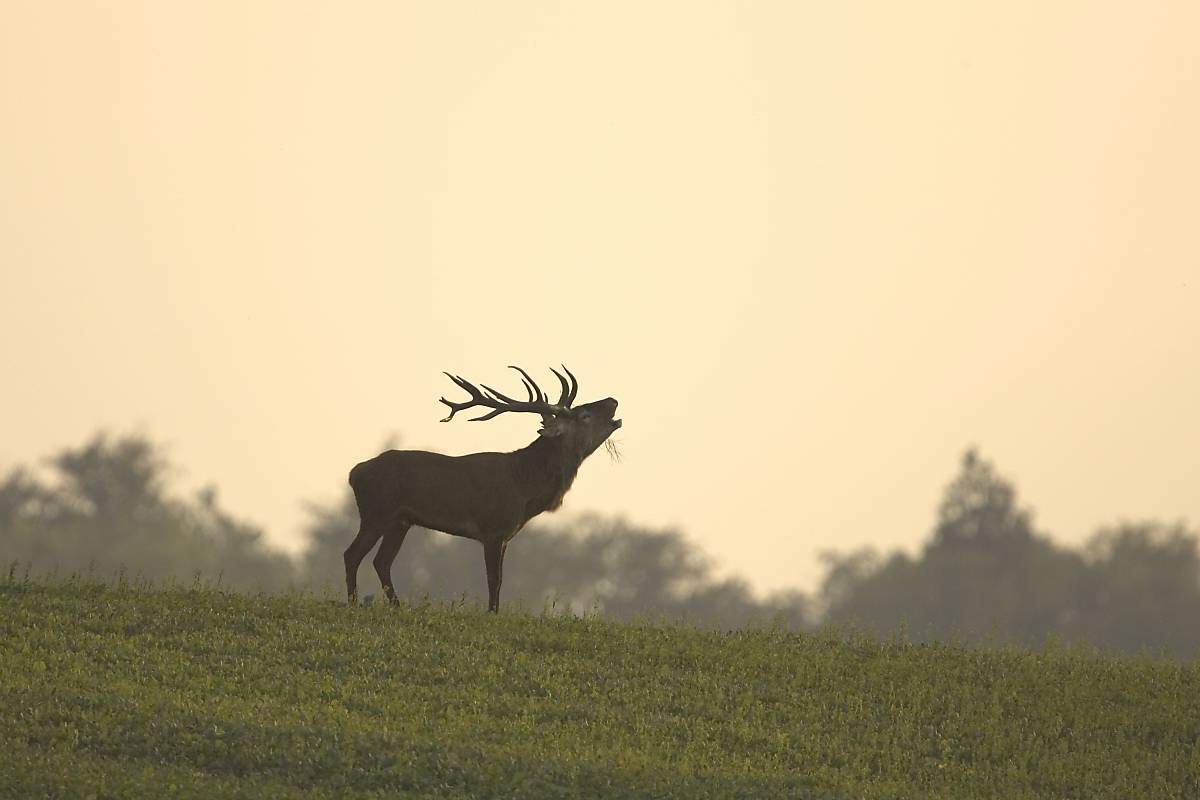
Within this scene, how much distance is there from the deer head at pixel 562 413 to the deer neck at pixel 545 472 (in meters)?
0.13

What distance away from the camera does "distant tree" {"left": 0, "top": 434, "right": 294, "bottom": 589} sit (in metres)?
93.7

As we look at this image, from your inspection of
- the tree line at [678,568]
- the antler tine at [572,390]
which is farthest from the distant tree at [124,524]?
the antler tine at [572,390]

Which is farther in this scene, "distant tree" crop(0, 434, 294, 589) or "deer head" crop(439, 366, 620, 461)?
"distant tree" crop(0, 434, 294, 589)

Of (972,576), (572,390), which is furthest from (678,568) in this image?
(572,390)

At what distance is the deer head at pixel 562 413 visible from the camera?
29359 mm

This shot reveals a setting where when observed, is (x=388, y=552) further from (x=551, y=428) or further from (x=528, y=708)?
(x=528, y=708)

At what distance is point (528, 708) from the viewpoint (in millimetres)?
22922

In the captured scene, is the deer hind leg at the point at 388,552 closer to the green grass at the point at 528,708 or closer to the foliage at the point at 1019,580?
the green grass at the point at 528,708

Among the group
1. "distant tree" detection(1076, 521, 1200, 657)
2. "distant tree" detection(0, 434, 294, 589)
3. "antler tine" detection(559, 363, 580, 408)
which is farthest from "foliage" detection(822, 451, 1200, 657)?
"antler tine" detection(559, 363, 580, 408)

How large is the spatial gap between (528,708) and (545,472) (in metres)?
6.30

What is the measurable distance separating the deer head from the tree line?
57.4 m

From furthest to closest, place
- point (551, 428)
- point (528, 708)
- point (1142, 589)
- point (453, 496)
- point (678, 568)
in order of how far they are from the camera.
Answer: point (678, 568) < point (1142, 589) < point (551, 428) < point (453, 496) < point (528, 708)

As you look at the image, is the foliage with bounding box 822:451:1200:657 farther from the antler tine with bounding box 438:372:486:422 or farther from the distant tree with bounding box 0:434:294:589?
the antler tine with bounding box 438:372:486:422

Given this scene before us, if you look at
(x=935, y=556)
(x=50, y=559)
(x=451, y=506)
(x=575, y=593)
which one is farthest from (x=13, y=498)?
(x=451, y=506)
